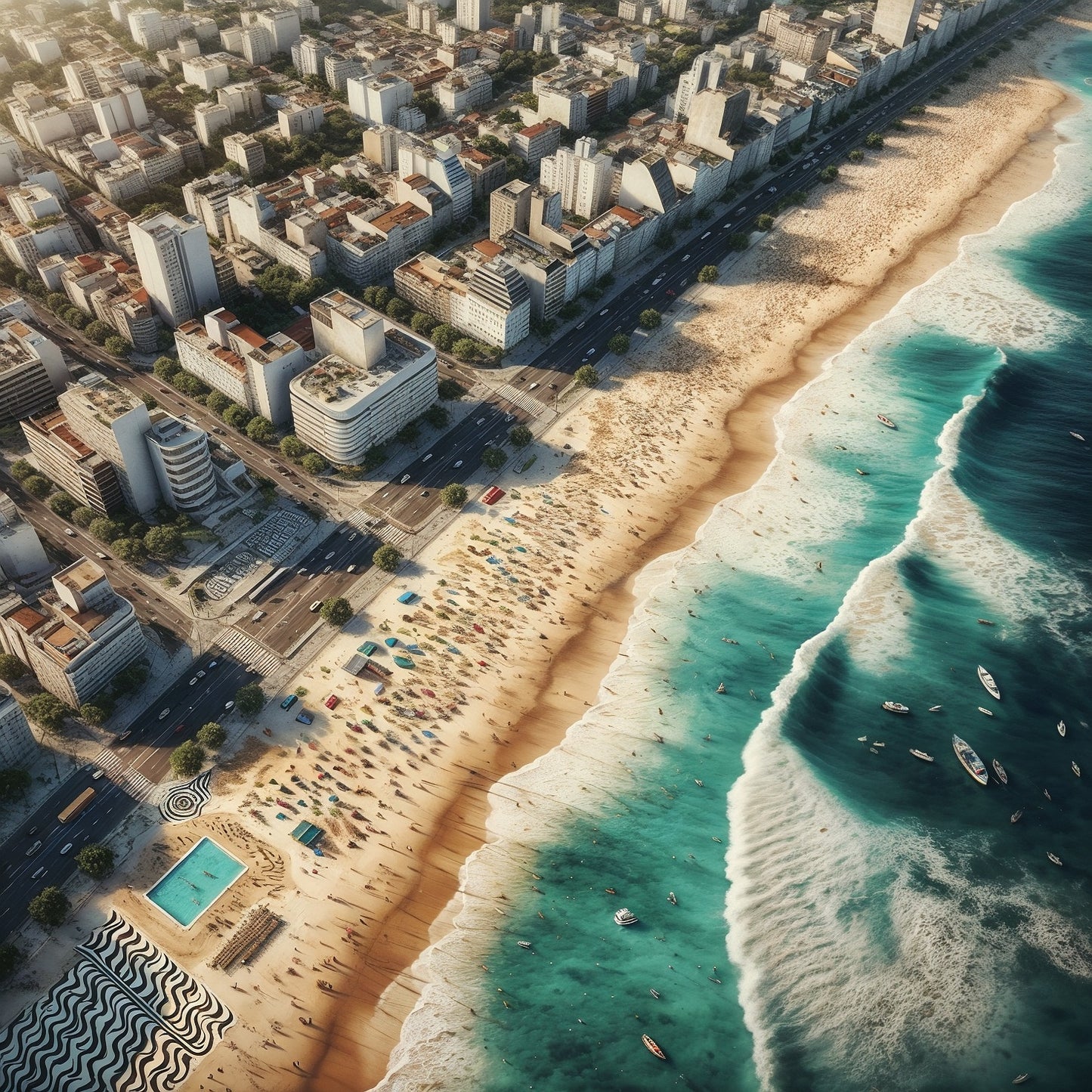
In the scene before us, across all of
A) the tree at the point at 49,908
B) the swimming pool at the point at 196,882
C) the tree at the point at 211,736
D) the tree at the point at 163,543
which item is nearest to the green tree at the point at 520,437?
the tree at the point at 163,543

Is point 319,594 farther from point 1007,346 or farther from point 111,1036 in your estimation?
point 1007,346

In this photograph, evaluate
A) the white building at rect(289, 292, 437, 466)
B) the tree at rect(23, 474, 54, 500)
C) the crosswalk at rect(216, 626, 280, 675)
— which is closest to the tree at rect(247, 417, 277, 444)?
the white building at rect(289, 292, 437, 466)

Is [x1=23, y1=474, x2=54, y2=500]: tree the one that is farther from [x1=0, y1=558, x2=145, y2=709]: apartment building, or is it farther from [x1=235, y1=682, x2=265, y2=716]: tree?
[x1=235, y1=682, x2=265, y2=716]: tree

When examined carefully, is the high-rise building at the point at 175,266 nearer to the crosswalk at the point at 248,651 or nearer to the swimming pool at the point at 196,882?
the crosswalk at the point at 248,651

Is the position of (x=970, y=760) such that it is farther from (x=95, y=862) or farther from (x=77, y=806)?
(x=77, y=806)

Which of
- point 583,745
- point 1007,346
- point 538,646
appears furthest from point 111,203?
point 1007,346

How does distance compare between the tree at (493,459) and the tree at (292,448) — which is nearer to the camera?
the tree at (292,448)
